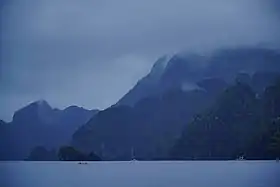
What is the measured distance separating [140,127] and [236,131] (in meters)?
0.46

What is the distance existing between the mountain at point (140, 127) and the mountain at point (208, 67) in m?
0.04

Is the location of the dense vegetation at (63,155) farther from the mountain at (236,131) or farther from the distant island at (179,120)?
the mountain at (236,131)

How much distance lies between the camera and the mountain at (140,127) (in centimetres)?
274

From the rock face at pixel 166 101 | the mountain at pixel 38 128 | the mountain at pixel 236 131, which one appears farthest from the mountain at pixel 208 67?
the mountain at pixel 38 128

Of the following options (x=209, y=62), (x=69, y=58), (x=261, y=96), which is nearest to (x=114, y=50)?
(x=69, y=58)

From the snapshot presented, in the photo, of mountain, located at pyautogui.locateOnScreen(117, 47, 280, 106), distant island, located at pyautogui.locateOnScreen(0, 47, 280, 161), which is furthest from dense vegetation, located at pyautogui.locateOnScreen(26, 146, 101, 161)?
mountain, located at pyautogui.locateOnScreen(117, 47, 280, 106)

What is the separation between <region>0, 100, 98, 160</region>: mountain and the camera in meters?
2.73

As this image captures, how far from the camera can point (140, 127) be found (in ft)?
9.05

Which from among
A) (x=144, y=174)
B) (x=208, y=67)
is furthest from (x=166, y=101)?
(x=144, y=174)

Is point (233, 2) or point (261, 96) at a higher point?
point (233, 2)

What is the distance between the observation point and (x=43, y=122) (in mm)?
2764

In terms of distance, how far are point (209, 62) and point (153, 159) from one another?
53 cm

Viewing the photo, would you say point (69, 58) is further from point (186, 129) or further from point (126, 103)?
point (186, 129)

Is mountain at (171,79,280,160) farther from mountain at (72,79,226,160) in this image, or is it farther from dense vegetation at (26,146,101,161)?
dense vegetation at (26,146,101,161)
